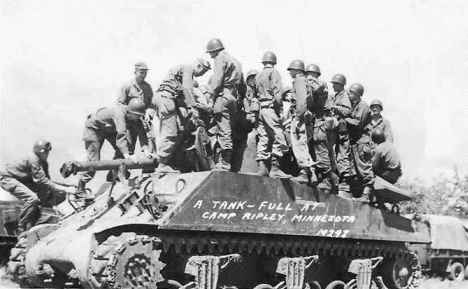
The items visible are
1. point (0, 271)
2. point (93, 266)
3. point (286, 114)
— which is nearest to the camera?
point (93, 266)

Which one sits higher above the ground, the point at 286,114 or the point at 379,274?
the point at 286,114

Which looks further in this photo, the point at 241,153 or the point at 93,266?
the point at 241,153

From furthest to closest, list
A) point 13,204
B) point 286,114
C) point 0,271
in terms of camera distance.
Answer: point 13,204
point 0,271
point 286,114

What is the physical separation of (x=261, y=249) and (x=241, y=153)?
1.87 metres

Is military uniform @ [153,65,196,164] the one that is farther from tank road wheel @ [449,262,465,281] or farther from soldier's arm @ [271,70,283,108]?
tank road wheel @ [449,262,465,281]

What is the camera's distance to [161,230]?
41.5ft

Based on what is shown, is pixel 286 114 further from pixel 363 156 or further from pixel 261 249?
pixel 261 249

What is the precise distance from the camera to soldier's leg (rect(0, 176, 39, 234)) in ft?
60.2

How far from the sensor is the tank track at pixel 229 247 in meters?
12.1

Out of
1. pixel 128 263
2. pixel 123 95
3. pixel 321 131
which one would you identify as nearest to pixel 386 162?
pixel 321 131

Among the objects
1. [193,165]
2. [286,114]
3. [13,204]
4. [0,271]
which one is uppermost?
[286,114]

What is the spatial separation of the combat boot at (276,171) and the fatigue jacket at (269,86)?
0.97 meters

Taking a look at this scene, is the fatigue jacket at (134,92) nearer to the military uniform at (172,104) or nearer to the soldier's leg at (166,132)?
the military uniform at (172,104)

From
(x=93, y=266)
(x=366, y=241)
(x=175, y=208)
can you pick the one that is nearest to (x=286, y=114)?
(x=366, y=241)
